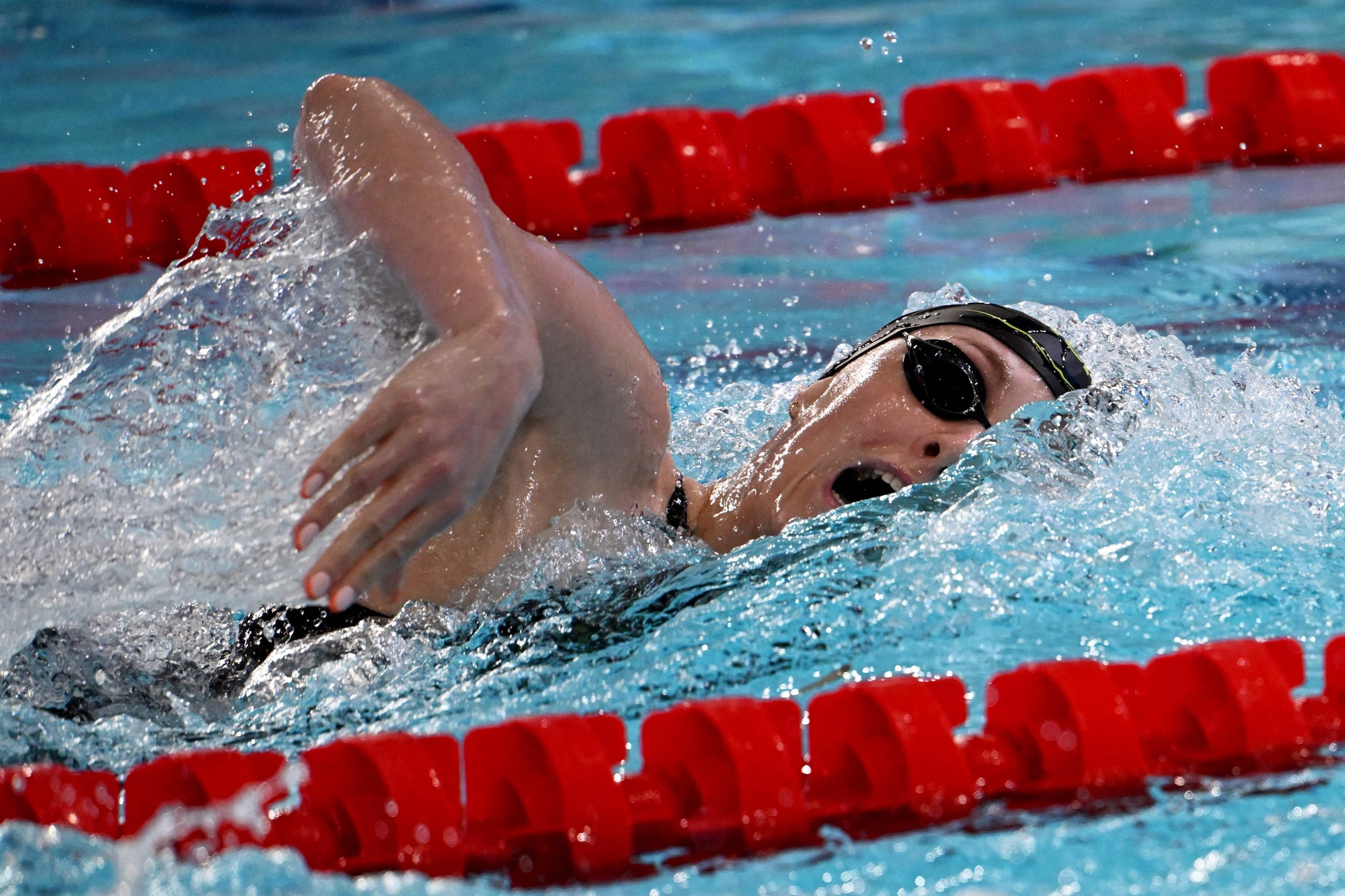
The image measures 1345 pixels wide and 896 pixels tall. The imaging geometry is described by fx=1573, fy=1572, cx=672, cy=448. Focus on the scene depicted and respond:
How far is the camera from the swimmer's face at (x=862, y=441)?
1.91m

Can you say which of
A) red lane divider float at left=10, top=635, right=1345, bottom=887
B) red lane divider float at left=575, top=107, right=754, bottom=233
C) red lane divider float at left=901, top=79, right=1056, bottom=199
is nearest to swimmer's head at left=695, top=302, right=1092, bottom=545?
red lane divider float at left=10, top=635, right=1345, bottom=887

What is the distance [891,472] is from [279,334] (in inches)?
29.1

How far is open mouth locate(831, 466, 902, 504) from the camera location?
192 cm

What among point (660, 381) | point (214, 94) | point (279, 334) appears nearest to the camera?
point (279, 334)

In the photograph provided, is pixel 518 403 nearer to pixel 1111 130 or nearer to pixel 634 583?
pixel 634 583

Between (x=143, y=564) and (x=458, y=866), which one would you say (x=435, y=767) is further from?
(x=143, y=564)

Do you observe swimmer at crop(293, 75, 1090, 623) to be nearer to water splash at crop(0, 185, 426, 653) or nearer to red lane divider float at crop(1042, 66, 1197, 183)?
water splash at crop(0, 185, 426, 653)

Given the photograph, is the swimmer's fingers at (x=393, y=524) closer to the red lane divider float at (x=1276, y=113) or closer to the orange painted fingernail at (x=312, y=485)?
the orange painted fingernail at (x=312, y=485)

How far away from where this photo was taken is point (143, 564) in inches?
68.7

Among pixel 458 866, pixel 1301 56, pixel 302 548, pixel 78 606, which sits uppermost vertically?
pixel 1301 56

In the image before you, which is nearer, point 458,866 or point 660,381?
point 458,866

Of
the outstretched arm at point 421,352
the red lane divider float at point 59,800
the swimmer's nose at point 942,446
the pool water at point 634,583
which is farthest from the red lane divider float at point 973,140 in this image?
the red lane divider float at point 59,800

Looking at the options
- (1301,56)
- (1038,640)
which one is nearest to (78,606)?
(1038,640)

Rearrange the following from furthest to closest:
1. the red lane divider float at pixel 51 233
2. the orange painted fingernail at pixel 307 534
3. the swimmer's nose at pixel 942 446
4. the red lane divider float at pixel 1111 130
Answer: the red lane divider float at pixel 1111 130 → the red lane divider float at pixel 51 233 → the swimmer's nose at pixel 942 446 → the orange painted fingernail at pixel 307 534
